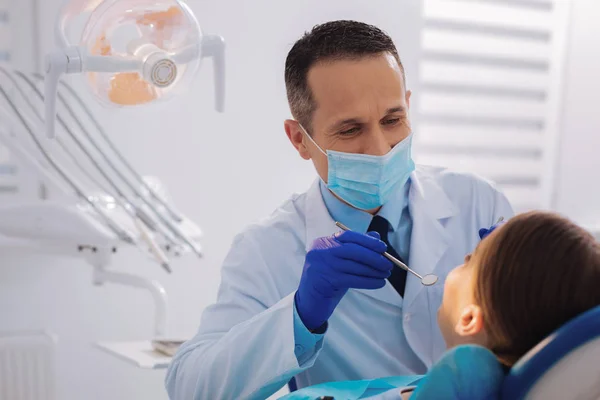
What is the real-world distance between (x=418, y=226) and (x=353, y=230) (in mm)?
183

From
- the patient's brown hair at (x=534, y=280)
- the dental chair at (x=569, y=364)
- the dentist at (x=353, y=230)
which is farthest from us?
the dentist at (x=353, y=230)

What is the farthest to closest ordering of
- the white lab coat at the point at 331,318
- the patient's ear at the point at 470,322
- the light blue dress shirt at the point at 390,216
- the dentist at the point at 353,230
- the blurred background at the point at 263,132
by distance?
the blurred background at the point at 263,132
the light blue dress shirt at the point at 390,216
the dentist at the point at 353,230
the white lab coat at the point at 331,318
the patient's ear at the point at 470,322

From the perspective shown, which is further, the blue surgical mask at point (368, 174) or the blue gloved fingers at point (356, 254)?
the blue surgical mask at point (368, 174)

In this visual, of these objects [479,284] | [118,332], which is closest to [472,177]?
[479,284]

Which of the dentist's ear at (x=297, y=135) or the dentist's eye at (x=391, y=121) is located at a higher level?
the dentist's eye at (x=391, y=121)

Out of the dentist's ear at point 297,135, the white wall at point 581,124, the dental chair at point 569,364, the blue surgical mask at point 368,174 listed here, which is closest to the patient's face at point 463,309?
the dental chair at point 569,364

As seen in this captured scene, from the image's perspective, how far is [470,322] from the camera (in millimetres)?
1189

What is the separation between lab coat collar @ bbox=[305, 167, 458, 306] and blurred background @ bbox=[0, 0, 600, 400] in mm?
1041

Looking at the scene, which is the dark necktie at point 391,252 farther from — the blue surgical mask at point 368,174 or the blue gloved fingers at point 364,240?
the blue gloved fingers at point 364,240

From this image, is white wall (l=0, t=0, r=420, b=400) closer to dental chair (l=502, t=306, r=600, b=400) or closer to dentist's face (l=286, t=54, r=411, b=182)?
dentist's face (l=286, t=54, r=411, b=182)

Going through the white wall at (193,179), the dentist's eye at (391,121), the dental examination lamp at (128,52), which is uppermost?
the dental examination lamp at (128,52)

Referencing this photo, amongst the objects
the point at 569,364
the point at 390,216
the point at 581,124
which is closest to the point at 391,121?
the point at 390,216

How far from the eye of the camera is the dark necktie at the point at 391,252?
5.32ft

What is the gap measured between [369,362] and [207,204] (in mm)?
1396
